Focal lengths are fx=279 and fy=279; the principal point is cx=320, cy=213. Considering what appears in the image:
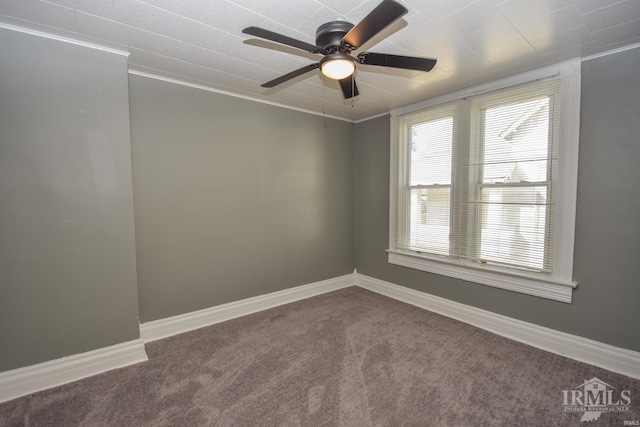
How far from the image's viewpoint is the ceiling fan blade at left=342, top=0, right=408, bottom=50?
119 cm

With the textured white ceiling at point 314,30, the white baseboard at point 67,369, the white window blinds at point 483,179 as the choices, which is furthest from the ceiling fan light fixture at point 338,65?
the white baseboard at point 67,369

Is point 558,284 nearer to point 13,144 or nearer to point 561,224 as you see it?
point 561,224

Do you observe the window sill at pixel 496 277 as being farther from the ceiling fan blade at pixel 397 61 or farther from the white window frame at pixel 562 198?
the ceiling fan blade at pixel 397 61

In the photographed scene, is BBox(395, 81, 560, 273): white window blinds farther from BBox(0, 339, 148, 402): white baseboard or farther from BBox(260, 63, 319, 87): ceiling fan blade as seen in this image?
BBox(0, 339, 148, 402): white baseboard

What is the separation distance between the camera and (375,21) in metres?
1.29

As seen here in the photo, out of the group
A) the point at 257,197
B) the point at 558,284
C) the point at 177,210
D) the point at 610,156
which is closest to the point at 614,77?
the point at 610,156

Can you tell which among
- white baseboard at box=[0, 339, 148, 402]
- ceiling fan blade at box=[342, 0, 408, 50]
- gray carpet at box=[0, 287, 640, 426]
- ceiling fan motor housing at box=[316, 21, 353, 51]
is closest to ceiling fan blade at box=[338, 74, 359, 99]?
ceiling fan motor housing at box=[316, 21, 353, 51]

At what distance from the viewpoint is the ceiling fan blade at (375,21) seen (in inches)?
47.0

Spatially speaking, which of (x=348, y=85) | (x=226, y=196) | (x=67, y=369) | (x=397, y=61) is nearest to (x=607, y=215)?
(x=397, y=61)

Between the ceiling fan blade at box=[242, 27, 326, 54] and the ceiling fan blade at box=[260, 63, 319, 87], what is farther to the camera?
the ceiling fan blade at box=[260, 63, 319, 87]

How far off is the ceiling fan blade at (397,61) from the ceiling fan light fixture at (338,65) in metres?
0.13

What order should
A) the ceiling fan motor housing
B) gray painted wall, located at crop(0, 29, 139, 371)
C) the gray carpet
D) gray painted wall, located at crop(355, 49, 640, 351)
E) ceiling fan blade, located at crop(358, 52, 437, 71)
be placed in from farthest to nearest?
gray painted wall, located at crop(355, 49, 640, 351) < gray painted wall, located at crop(0, 29, 139, 371) < the gray carpet < ceiling fan blade, located at crop(358, 52, 437, 71) < the ceiling fan motor housing

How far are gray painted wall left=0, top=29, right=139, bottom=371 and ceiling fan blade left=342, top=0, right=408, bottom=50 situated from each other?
6.60 ft

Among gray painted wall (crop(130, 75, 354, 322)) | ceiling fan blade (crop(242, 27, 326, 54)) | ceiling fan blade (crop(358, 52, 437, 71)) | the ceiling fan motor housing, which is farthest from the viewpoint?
gray painted wall (crop(130, 75, 354, 322))
